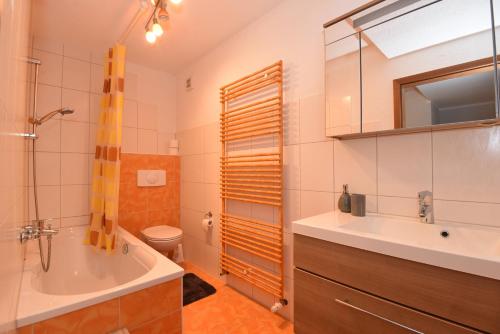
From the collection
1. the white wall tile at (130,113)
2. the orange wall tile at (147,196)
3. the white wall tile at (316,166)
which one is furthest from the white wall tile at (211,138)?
the white wall tile at (316,166)

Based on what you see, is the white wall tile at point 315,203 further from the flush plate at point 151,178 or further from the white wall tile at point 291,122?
the flush plate at point 151,178

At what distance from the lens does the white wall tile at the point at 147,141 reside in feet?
8.84

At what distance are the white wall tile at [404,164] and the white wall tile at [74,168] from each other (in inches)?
103

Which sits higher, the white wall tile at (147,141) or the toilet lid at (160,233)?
the white wall tile at (147,141)

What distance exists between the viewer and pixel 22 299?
106cm

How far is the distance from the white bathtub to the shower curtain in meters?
0.19

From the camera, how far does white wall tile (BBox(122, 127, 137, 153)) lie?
2.58 m

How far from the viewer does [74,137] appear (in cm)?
228

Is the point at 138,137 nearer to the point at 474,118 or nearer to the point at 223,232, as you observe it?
the point at 223,232

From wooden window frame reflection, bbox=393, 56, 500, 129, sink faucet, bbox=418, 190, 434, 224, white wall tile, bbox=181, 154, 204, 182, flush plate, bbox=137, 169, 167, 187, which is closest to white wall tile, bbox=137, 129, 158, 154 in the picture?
flush plate, bbox=137, 169, 167, 187

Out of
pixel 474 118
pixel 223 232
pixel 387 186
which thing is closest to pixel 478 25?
pixel 474 118

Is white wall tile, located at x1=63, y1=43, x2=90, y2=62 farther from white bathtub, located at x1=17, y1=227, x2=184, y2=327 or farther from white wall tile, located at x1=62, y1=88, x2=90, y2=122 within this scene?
white bathtub, located at x1=17, y1=227, x2=184, y2=327

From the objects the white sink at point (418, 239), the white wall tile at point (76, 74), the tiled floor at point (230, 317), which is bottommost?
the tiled floor at point (230, 317)

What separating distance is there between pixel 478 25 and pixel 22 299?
2.36 m
